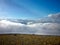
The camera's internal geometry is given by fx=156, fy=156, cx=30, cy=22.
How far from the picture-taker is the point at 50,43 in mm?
3117

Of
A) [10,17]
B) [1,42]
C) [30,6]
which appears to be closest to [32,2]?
[30,6]

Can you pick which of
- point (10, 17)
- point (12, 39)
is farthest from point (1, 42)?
point (10, 17)

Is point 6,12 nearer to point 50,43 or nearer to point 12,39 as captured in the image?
point 12,39

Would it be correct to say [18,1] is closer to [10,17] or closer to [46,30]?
[10,17]

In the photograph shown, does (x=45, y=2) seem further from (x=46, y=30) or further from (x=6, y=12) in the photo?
(x=6, y=12)

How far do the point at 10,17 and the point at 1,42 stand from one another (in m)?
0.53

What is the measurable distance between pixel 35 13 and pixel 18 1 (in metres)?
0.42

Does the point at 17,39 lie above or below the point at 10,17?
below

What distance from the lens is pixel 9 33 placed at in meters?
3.10

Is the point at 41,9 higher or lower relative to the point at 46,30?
higher

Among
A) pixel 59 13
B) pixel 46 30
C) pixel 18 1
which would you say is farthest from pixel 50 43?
pixel 18 1

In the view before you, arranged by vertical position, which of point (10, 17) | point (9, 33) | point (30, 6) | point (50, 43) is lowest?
point (50, 43)

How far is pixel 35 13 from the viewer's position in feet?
10.4

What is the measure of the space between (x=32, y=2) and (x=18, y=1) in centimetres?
28
